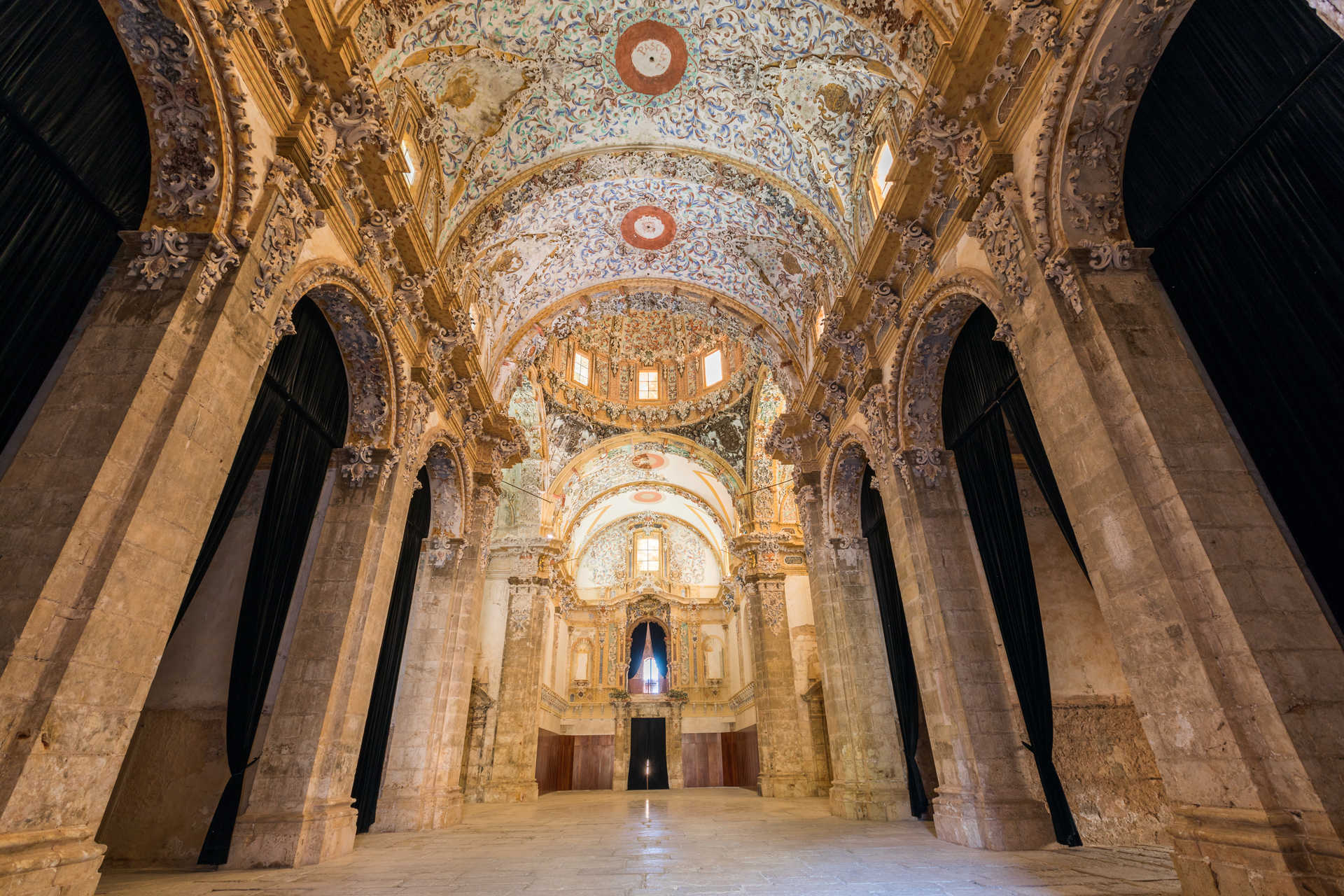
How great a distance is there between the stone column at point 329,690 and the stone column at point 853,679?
6935mm

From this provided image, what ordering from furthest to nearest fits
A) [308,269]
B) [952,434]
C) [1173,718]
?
[952,434] → [308,269] → [1173,718]

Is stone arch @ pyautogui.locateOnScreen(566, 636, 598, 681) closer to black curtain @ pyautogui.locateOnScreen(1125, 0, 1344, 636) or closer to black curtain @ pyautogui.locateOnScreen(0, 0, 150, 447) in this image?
black curtain @ pyautogui.locateOnScreen(0, 0, 150, 447)

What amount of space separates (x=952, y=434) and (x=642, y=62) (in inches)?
262

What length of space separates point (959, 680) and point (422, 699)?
25.5 ft

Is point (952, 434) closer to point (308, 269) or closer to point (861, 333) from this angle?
point (861, 333)

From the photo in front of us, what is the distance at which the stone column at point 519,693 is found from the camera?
49.5 ft

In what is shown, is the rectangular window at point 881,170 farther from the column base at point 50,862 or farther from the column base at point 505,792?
the column base at point 505,792

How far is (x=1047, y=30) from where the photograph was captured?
480cm

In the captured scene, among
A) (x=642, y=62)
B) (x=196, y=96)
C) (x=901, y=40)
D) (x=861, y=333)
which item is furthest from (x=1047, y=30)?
(x=196, y=96)

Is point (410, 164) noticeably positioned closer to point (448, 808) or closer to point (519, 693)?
point (448, 808)

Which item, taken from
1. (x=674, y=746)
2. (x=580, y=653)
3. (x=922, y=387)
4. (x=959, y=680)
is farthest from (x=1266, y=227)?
(x=580, y=653)

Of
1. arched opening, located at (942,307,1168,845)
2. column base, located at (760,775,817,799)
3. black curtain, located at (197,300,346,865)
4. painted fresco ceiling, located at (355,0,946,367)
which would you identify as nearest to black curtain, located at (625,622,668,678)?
column base, located at (760,775,817,799)

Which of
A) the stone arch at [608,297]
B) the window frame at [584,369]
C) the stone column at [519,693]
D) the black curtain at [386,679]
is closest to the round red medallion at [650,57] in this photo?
the stone arch at [608,297]

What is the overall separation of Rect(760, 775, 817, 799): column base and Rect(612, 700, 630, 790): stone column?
8982 mm
